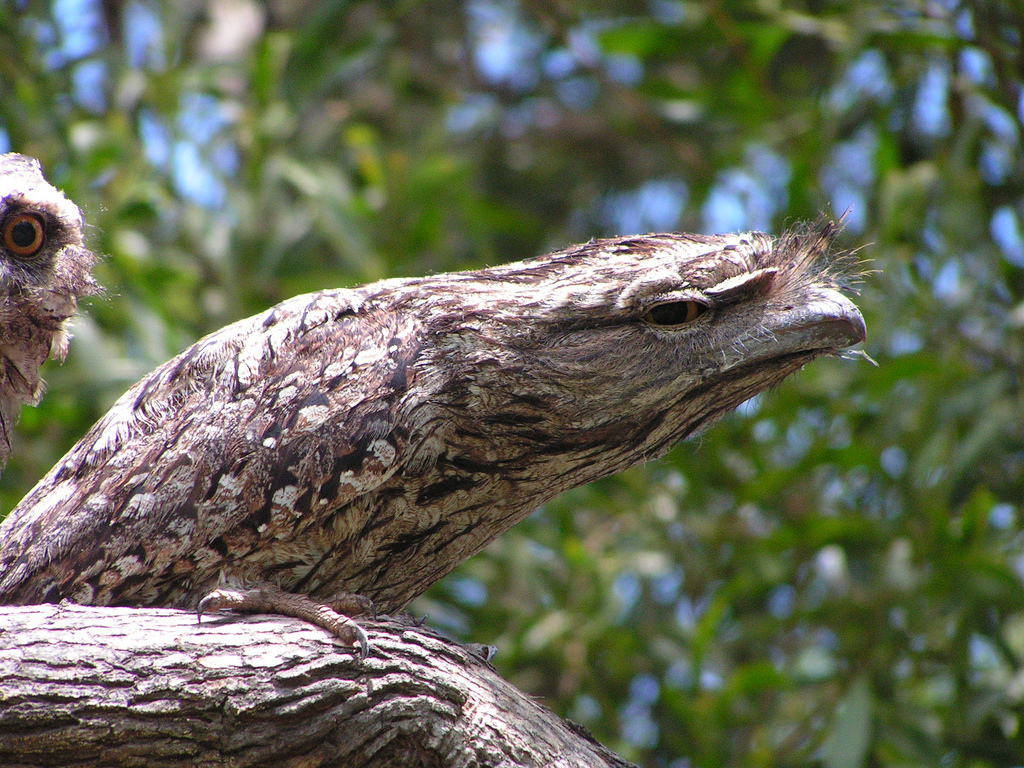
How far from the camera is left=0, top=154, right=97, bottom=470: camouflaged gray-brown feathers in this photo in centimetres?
250

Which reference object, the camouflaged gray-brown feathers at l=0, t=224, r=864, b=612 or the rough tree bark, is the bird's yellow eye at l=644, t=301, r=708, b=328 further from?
the rough tree bark

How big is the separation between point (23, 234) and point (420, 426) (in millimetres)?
1149

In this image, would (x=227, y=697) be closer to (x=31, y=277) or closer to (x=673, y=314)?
(x=673, y=314)

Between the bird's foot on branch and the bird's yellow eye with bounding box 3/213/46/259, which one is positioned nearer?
the bird's foot on branch

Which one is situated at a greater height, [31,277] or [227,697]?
[31,277]

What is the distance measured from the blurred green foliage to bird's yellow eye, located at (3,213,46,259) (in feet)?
4.64

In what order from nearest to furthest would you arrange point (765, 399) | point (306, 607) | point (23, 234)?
point (306, 607) → point (23, 234) → point (765, 399)

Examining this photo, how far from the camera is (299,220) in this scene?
5102 millimetres

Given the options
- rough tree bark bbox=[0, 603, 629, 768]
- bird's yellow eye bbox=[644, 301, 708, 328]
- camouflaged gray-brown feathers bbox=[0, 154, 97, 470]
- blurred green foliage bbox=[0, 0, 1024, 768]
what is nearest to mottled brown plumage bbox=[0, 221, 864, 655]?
bird's yellow eye bbox=[644, 301, 708, 328]

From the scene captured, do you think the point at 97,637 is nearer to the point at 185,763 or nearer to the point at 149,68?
the point at 185,763

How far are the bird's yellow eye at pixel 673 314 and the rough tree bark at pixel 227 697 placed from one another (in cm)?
76

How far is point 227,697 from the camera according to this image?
1757 mm

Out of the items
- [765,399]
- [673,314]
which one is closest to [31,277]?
[673,314]

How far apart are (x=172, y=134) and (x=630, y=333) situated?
3431 millimetres
